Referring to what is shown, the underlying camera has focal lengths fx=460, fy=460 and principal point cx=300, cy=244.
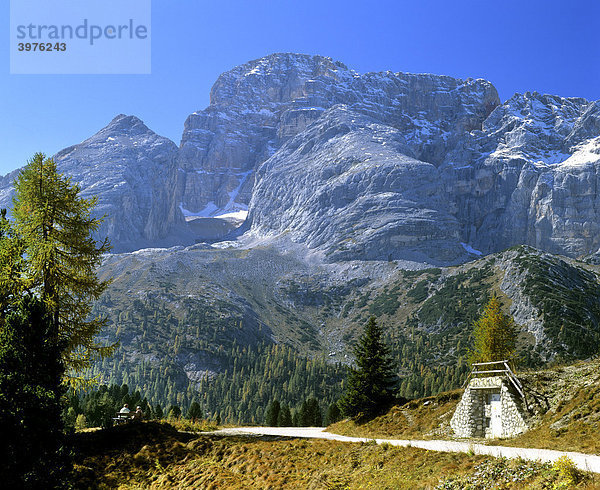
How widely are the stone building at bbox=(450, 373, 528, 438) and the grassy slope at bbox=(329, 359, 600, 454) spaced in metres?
0.73

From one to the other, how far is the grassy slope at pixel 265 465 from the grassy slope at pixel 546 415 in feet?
14.6

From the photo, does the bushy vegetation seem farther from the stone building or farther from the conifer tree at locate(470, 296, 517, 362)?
the stone building

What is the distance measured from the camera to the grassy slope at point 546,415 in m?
17.1

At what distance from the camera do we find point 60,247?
72.2ft

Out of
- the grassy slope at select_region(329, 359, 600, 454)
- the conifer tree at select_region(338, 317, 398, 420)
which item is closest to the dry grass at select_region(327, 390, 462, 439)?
the grassy slope at select_region(329, 359, 600, 454)

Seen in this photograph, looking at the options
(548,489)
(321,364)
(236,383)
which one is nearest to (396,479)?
(548,489)

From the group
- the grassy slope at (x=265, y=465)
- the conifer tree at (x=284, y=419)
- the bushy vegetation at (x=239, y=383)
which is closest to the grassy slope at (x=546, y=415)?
the grassy slope at (x=265, y=465)

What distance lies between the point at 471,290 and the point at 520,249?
29.0m

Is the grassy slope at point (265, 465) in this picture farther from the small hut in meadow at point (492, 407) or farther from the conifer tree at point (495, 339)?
the conifer tree at point (495, 339)

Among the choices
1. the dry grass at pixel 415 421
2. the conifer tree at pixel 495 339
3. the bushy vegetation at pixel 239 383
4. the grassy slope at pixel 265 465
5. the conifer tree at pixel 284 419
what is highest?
the conifer tree at pixel 495 339

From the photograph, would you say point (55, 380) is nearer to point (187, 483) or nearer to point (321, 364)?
point (187, 483)

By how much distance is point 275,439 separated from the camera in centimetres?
2177

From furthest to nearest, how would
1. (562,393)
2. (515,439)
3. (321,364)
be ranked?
(321,364)
(562,393)
(515,439)

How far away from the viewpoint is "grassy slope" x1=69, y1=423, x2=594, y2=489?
13758 mm
